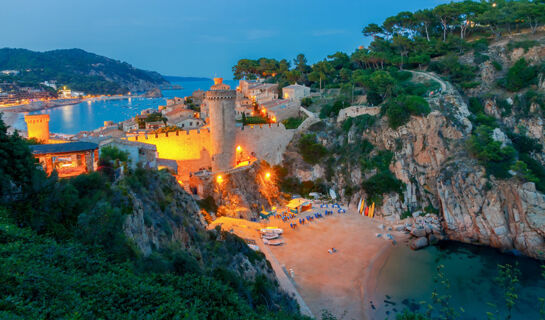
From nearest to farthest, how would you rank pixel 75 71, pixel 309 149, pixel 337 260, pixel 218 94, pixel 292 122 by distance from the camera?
pixel 337 260, pixel 218 94, pixel 309 149, pixel 292 122, pixel 75 71

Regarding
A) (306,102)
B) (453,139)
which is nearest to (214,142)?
(306,102)

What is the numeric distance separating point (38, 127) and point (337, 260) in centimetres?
1733

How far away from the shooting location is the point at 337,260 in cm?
2003

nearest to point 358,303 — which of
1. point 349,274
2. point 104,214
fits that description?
point 349,274

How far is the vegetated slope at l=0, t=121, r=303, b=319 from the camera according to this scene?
5.62m

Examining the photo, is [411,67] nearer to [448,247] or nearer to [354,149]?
[354,149]

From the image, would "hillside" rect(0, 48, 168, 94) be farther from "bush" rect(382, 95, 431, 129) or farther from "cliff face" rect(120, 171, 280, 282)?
"bush" rect(382, 95, 431, 129)

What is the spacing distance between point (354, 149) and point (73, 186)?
23.0 metres

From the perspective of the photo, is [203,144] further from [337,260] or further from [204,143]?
[337,260]

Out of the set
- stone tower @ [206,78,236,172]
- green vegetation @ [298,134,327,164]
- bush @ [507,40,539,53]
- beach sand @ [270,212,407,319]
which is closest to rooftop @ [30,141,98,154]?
stone tower @ [206,78,236,172]

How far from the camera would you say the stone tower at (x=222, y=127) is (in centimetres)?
2305

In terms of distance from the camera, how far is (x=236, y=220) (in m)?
21.7

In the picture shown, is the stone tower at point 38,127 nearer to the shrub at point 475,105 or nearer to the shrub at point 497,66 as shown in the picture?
the shrub at point 475,105

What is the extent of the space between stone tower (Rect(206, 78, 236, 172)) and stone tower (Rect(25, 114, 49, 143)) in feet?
31.1
